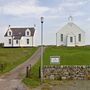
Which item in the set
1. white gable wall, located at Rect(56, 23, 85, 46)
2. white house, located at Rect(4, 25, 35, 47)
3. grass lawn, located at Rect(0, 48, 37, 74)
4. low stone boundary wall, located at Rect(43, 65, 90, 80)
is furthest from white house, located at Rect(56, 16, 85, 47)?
low stone boundary wall, located at Rect(43, 65, 90, 80)

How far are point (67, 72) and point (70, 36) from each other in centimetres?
5672

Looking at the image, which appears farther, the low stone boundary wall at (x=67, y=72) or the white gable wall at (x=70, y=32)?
Result: the white gable wall at (x=70, y=32)

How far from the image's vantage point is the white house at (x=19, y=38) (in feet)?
303

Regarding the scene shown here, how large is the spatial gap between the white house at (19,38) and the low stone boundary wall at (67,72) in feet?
198

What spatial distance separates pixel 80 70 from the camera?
32438mm

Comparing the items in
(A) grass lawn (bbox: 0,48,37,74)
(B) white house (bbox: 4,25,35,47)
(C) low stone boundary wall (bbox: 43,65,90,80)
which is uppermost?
(B) white house (bbox: 4,25,35,47)

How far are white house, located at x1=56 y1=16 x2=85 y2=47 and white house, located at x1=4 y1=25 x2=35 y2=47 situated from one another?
8.01 m

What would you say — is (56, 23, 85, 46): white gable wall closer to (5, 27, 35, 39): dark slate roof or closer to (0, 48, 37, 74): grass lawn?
(5, 27, 35, 39): dark slate roof

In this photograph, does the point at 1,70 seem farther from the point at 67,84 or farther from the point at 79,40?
the point at 79,40

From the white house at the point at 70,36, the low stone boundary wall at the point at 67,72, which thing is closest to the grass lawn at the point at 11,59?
the low stone boundary wall at the point at 67,72

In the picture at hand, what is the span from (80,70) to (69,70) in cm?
104

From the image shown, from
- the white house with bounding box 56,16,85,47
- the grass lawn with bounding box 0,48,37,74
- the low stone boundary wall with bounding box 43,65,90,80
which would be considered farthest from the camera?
the white house with bounding box 56,16,85,47

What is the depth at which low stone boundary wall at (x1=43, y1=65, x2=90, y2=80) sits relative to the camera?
104 feet

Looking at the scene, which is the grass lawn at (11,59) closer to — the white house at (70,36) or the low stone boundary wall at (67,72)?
the low stone boundary wall at (67,72)
